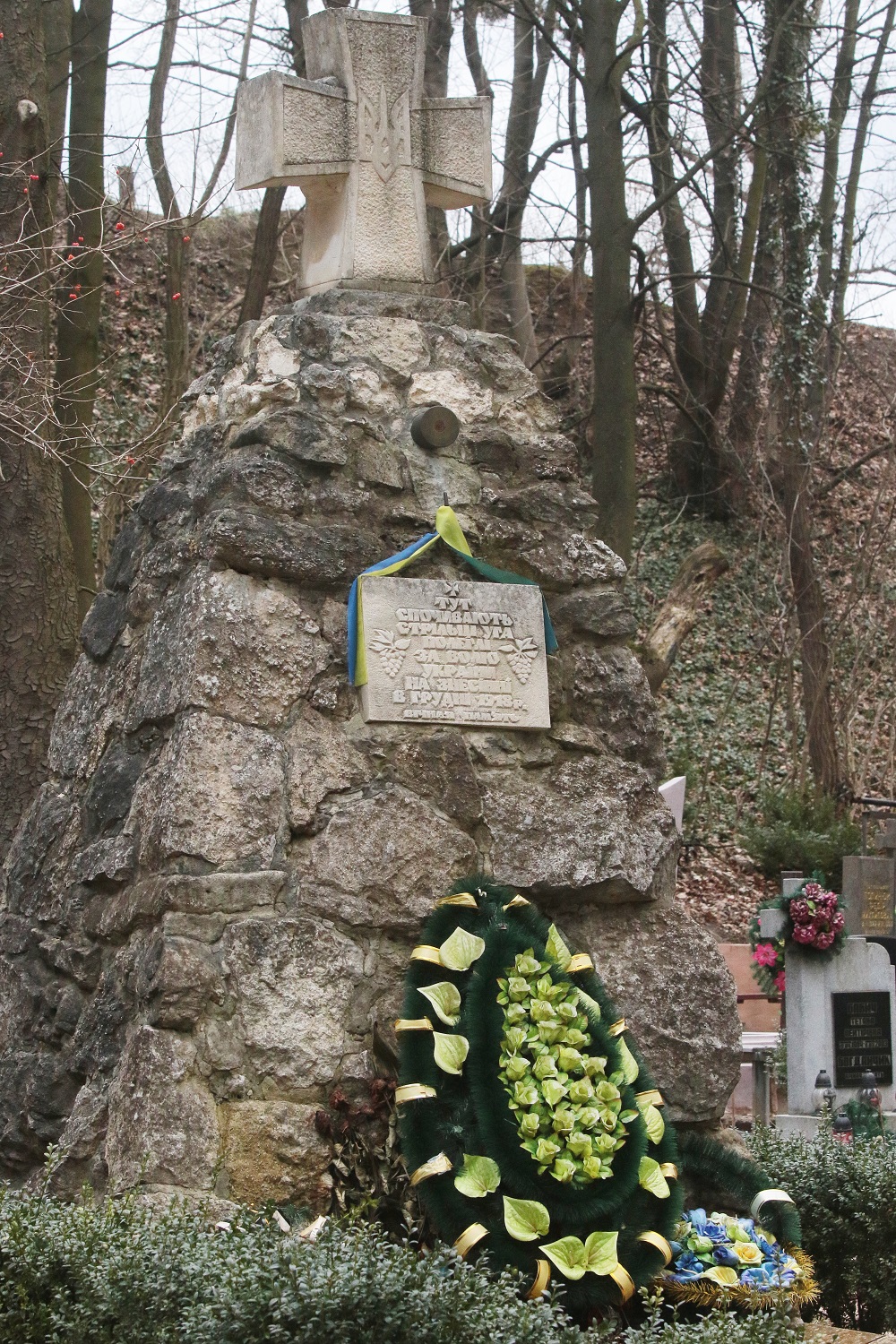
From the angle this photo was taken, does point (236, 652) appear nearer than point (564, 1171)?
No

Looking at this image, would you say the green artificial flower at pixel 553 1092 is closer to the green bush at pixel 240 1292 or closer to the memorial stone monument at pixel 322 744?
the memorial stone monument at pixel 322 744

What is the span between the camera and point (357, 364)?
4.82 m

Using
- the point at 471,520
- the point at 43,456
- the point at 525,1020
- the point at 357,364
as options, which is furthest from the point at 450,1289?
the point at 43,456

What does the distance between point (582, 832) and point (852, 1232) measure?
139 cm

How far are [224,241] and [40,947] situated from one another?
596 inches

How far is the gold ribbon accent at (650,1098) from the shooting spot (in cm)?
412

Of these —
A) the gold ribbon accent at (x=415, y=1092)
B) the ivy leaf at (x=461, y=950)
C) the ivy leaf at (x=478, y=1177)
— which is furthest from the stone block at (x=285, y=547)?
the ivy leaf at (x=478, y=1177)

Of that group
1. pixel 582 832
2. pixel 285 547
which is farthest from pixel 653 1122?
pixel 285 547

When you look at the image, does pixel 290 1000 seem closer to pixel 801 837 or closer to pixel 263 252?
pixel 263 252

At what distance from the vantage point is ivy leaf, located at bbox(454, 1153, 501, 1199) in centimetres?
373

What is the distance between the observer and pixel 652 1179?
3.93m

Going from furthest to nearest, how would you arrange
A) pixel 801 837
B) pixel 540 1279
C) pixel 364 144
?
pixel 801 837
pixel 364 144
pixel 540 1279

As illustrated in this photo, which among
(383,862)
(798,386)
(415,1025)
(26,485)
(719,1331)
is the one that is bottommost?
(719,1331)

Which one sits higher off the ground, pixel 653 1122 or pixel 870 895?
pixel 870 895
